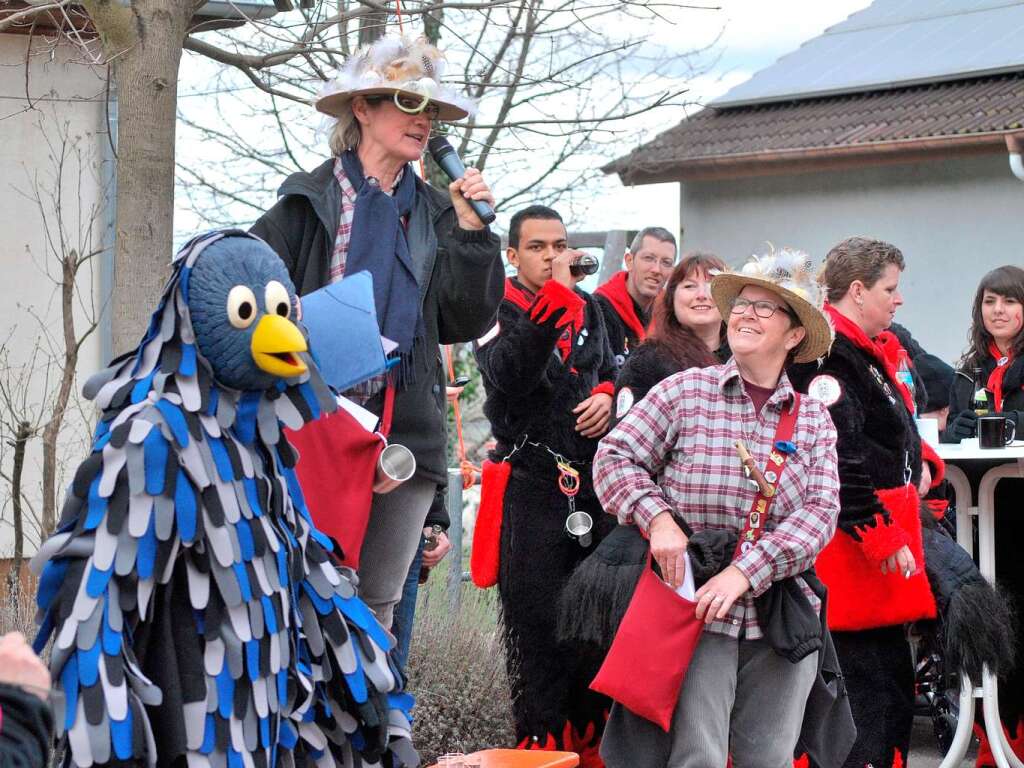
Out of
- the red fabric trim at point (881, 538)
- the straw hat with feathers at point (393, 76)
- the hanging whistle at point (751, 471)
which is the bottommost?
the red fabric trim at point (881, 538)

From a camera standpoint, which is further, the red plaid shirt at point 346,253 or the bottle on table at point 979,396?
the bottle on table at point 979,396

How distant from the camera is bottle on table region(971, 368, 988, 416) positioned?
6355mm

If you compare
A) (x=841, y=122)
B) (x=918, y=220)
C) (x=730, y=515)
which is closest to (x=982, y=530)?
(x=730, y=515)

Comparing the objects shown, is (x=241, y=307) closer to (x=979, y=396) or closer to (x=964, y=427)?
(x=964, y=427)

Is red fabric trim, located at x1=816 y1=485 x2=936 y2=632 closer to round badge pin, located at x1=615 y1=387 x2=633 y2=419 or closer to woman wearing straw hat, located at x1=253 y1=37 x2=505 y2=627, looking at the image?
round badge pin, located at x1=615 y1=387 x2=633 y2=419

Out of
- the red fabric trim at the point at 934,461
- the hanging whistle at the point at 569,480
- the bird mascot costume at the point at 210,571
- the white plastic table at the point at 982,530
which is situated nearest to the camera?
the bird mascot costume at the point at 210,571

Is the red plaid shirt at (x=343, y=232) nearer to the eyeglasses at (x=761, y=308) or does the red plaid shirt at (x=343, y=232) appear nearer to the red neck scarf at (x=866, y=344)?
the eyeglasses at (x=761, y=308)

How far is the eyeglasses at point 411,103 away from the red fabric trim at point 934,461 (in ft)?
8.61

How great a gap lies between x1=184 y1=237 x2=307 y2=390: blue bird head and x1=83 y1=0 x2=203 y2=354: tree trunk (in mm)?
2194

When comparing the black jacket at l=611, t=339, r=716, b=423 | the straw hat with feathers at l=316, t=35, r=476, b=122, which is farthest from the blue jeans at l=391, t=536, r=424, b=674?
the straw hat with feathers at l=316, t=35, r=476, b=122

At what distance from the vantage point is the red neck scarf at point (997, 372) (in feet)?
20.7

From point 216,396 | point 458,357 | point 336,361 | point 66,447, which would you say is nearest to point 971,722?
point 336,361

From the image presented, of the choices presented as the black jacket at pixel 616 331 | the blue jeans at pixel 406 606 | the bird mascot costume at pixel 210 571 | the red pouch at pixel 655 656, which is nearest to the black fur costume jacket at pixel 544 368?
the black jacket at pixel 616 331

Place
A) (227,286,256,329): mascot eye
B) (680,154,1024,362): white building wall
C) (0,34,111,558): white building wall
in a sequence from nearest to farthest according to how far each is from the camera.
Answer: (227,286,256,329): mascot eye
(0,34,111,558): white building wall
(680,154,1024,362): white building wall
